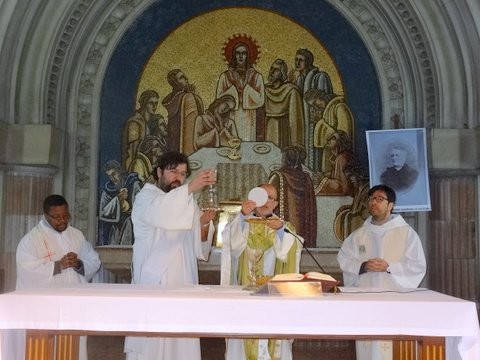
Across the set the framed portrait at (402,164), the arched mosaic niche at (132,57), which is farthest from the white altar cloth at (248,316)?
the arched mosaic niche at (132,57)

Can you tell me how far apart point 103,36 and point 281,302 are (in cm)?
614

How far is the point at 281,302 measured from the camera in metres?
4.40

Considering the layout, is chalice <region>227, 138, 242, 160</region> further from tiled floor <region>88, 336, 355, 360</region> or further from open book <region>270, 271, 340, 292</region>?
open book <region>270, 271, 340, 292</region>

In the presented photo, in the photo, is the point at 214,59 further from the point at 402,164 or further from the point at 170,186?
the point at 170,186

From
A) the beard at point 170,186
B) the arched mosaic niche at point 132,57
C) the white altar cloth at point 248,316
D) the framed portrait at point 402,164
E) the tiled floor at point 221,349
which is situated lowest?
the tiled floor at point 221,349

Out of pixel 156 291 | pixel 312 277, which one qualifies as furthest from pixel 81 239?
pixel 312 277

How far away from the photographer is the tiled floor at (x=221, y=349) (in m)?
8.11

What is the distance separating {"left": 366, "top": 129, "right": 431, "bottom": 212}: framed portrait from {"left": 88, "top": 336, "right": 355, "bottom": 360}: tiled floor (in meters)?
1.58

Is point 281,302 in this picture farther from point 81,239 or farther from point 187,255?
point 81,239

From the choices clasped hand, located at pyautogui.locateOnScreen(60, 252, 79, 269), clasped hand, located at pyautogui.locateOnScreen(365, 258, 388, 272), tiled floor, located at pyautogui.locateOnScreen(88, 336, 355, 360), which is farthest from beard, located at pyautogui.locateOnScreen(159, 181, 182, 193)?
tiled floor, located at pyautogui.locateOnScreen(88, 336, 355, 360)

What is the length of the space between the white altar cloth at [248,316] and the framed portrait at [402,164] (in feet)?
13.8

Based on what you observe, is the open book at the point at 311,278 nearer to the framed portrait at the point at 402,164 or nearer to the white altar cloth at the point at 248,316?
the white altar cloth at the point at 248,316

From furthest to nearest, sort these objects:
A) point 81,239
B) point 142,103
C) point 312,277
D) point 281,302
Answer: point 142,103 → point 81,239 → point 312,277 → point 281,302

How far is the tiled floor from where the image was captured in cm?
811
